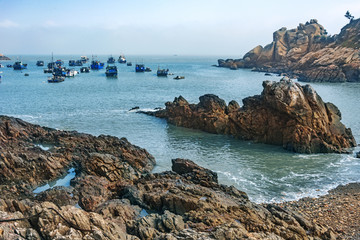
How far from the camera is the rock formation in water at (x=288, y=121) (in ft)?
112

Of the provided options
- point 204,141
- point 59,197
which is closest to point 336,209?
point 59,197

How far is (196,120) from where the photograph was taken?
42875 mm

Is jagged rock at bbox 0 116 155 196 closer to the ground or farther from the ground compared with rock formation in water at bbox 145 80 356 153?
closer to the ground

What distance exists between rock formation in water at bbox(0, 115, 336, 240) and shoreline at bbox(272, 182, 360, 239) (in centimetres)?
199

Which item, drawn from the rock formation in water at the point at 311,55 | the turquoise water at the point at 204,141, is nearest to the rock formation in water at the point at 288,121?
the turquoise water at the point at 204,141

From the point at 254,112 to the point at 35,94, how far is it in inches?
2124

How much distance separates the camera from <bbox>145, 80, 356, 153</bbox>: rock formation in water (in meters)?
34.2

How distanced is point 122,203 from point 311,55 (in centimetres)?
11040

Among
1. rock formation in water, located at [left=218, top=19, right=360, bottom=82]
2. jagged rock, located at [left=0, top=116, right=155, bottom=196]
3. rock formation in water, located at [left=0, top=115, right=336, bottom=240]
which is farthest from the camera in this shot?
rock formation in water, located at [left=218, top=19, right=360, bottom=82]

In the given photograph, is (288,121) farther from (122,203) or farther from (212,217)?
(122,203)

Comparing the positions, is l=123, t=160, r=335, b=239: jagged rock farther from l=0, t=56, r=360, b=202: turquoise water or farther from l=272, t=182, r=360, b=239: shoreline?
l=0, t=56, r=360, b=202: turquoise water

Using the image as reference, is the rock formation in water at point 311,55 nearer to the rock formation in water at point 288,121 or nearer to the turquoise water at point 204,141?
the turquoise water at point 204,141

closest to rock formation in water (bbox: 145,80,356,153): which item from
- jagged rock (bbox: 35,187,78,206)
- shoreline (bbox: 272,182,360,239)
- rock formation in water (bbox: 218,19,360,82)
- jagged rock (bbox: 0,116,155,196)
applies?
shoreline (bbox: 272,182,360,239)

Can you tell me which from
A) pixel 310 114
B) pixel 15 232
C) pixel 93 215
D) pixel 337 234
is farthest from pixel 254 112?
pixel 15 232
